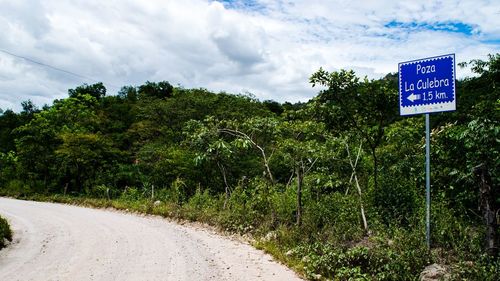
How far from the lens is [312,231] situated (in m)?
8.40

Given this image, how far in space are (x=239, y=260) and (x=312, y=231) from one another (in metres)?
1.70

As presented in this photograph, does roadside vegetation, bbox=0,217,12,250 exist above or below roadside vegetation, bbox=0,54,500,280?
below

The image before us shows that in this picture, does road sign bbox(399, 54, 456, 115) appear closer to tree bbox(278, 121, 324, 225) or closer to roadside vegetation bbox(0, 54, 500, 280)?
roadside vegetation bbox(0, 54, 500, 280)

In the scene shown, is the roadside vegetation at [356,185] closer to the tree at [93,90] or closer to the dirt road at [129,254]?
the dirt road at [129,254]

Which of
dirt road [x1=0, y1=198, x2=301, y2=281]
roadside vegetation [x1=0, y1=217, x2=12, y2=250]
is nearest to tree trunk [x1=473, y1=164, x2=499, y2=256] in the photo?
dirt road [x1=0, y1=198, x2=301, y2=281]

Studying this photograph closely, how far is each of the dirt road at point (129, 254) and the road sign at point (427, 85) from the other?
3.28m

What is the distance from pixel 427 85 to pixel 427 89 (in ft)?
0.20

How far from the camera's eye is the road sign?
5.65m

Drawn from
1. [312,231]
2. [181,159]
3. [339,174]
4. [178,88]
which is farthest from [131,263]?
[178,88]

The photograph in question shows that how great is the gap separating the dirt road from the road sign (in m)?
3.28

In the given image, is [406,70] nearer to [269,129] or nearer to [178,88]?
[269,129]

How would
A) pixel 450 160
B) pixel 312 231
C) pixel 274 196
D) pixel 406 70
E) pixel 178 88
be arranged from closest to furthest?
pixel 406 70 < pixel 450 160 < pixel 312 231 < pixel 274 196 < pixel 178 88

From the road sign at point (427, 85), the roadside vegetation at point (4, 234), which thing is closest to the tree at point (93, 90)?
the roadside vegetation at point (4, 234)

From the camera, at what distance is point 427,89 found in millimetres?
5891
